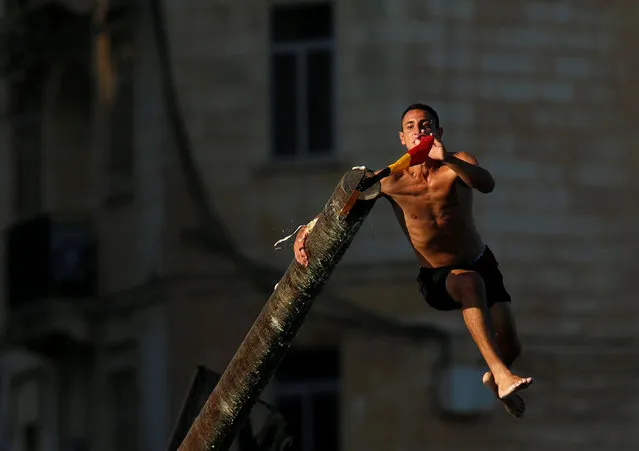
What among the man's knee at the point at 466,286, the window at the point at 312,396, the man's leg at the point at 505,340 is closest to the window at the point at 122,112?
the window at the point at 312,396

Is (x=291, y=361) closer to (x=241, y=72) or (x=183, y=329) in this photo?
(x=183, y=329)

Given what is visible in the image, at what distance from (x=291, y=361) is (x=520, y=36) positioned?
18.1ft

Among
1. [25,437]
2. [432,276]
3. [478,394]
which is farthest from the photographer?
[25,437]

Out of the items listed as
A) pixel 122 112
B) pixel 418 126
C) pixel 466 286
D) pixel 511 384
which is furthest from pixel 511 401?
pixel 122 112

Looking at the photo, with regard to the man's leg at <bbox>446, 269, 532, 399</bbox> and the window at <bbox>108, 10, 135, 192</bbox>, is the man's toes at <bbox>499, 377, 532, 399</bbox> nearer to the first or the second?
the man's leg at <bbox>446, 269, 532, 399</bbox>

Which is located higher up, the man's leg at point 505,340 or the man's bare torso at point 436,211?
the man's bare torso at point 436,211

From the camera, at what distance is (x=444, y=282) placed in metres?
17.3

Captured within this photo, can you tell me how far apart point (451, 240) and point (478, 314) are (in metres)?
0.52

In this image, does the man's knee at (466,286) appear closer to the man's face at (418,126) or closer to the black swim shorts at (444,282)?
the black swim shorts at (444,282)

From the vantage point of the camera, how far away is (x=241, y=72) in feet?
130

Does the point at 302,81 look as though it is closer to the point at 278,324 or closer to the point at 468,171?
the point at 278,324

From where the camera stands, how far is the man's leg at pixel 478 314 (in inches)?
667

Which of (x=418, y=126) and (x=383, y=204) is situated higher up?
(x=418, y=126)

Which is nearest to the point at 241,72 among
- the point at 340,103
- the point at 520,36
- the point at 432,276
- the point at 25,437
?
the point at 340,103
